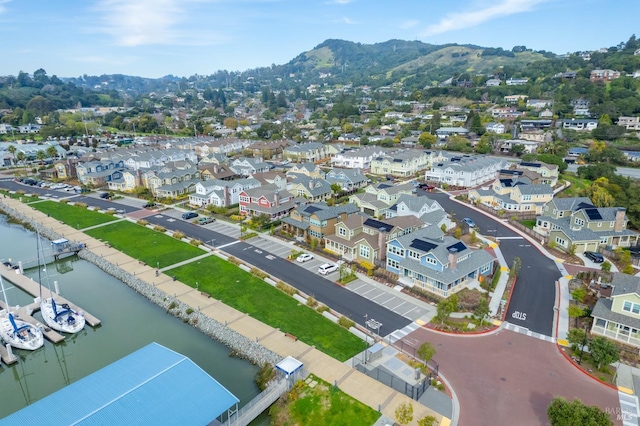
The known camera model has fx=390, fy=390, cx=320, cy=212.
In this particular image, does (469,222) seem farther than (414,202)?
Yes

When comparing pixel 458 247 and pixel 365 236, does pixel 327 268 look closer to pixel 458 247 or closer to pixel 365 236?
pixel 365 236

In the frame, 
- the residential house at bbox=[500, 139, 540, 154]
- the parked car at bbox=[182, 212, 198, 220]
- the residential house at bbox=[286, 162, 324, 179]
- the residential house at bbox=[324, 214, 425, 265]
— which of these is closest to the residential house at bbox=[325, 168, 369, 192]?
the residential house at bbox=[286, 162, 324, 179]

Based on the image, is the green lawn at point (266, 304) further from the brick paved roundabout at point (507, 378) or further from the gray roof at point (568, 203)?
the gray roof at point (568, 203)

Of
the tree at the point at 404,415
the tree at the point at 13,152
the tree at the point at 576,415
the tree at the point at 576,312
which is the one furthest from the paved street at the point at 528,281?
the tree at the point at 13,152

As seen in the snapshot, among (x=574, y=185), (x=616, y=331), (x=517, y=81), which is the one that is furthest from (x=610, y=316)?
(x=517, y=81)

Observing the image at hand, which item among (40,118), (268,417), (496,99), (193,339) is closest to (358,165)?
(193,339)

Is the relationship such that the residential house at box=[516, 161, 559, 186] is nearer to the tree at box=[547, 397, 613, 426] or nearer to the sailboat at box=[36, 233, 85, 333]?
the tree at box=[547, 397, 613, 426]
